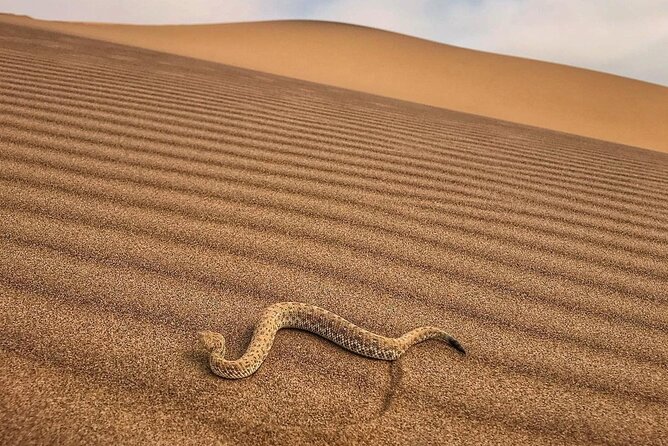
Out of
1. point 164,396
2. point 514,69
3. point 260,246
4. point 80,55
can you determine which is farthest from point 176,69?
point 514,69

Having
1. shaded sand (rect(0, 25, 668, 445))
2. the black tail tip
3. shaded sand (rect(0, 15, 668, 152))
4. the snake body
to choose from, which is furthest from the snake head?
shaded sand (rect(0, 15, 668, 152))

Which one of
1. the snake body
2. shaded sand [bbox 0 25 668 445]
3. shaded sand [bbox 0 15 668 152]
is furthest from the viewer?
shaded sand [bbox 0 15 668 152]

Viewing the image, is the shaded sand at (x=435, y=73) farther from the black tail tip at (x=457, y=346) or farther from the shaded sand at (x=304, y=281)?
the black tail tip at (x=457, y=346)

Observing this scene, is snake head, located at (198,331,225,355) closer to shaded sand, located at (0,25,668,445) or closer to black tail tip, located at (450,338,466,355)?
shaded sand, located at (0,25,668,445)

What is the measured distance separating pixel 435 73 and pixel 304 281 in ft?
99.1

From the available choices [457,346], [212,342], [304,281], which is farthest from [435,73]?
[212,342]

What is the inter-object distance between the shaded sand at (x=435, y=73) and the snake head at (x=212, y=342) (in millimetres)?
19332

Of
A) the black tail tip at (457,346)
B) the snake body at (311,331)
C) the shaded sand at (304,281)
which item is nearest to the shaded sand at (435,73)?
the shaded sand at (304,281)

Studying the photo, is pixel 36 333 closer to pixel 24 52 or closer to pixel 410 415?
pixel 410 415

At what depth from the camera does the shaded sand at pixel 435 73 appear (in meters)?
22.7

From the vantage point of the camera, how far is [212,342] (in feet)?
7.80

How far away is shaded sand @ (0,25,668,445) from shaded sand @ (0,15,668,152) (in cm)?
1661

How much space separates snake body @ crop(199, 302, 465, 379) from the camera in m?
2.31

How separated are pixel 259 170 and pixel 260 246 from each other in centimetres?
134
